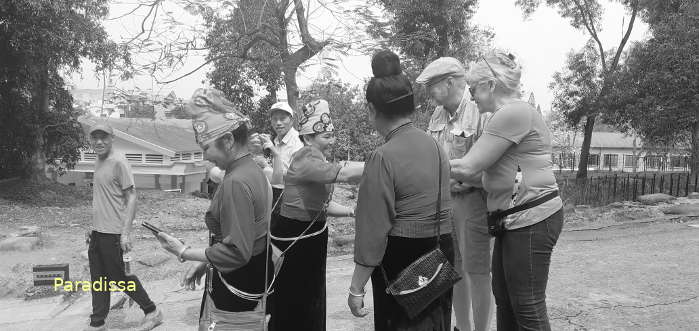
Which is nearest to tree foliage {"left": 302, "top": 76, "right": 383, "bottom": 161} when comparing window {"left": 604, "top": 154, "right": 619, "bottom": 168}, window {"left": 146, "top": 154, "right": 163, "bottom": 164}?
window {"left": 146, "top": 154, "right": 163, "bottom": 164}

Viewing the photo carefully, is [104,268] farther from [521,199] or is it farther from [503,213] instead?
[521,199]

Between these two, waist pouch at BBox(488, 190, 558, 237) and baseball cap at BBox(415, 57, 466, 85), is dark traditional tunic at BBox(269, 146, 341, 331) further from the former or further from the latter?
waist pouch at BBox(488, 190, 558, 237)

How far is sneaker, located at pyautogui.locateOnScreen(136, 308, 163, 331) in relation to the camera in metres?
4.43

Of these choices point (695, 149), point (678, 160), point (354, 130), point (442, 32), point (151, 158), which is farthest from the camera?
point (151, 158)

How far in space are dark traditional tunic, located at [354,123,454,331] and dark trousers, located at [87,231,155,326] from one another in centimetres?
289

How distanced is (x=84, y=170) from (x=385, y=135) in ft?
105

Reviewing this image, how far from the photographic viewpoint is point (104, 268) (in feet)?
14.5

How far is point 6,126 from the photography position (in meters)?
16.7

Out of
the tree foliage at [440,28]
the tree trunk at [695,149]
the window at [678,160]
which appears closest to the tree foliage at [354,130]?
the tree foliage at [440,28]

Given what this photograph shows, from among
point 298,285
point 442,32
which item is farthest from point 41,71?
point 298,285

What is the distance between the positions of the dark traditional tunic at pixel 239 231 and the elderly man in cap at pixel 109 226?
2.31 metres

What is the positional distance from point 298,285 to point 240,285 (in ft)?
2.22

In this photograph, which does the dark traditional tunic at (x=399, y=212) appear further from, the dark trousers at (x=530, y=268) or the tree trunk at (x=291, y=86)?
the tree trunk at (x=291, y=86)

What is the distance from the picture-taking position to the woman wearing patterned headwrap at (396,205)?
2.17m
